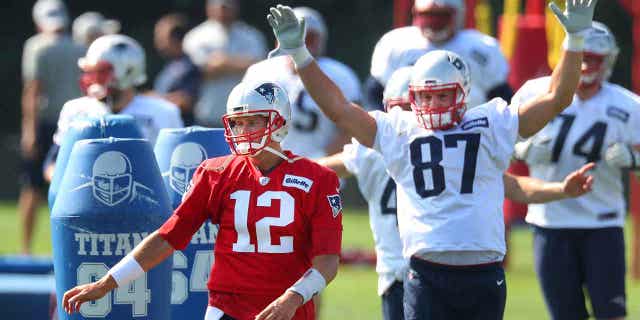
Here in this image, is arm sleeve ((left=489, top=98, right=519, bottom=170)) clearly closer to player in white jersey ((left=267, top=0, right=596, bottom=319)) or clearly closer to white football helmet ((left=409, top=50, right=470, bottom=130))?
player in white jersey ((left=267, top=0, right=596, bottom=319))

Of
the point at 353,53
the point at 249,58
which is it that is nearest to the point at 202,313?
the point at 249,58

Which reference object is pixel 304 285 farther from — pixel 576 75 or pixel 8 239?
pixel 8 239

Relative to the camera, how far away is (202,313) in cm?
677

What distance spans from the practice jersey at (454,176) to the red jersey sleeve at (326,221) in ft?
1.36

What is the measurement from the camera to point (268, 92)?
5.46 m

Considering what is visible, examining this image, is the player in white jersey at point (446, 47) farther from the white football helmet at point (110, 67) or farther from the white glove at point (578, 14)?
the white glove at point (578, 14)

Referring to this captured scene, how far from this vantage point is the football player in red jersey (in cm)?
528

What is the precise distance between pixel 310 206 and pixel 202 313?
1.66 metres

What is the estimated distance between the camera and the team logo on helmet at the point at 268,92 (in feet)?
17.9

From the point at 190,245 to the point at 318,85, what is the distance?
4.59 feet

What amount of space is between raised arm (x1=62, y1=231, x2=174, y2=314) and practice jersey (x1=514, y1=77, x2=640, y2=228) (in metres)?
2.59

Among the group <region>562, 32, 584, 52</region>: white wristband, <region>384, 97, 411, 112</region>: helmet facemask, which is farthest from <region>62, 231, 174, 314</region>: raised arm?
<region>562, 32, 584, 52</region>: white wristband

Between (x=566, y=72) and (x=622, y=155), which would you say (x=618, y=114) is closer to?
(x=622, y=155)

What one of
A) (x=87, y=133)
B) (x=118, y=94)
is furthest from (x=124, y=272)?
(x=118, y=94)
